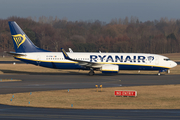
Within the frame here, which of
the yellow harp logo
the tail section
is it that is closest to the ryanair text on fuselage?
the tail section

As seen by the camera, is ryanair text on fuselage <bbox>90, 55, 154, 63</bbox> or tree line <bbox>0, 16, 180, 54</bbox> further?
tree line <bbox>0, 16, 180, 54</bbox>

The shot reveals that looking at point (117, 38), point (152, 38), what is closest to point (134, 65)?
point (117, 38)

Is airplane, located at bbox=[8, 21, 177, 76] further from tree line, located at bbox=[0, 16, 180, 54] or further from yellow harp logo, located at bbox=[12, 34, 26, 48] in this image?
tree line, located at bbox=[0, 16, 180, 54]

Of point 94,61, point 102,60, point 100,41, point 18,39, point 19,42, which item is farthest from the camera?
point 100,41

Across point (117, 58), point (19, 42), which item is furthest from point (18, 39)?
point (117, 58)

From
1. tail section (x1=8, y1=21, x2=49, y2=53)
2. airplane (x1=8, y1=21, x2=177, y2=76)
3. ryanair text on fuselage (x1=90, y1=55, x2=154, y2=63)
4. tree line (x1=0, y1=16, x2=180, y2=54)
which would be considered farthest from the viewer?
tree line (x1=0, y1=16, x2=180, y2=54)

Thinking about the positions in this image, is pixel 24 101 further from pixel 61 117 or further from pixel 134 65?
pixel 134 65

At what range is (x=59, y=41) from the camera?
6097 inches

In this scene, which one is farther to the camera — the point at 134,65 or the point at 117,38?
the point at 117,38

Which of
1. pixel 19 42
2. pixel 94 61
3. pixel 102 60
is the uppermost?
pixel 19 42

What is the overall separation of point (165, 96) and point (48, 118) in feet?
47.0

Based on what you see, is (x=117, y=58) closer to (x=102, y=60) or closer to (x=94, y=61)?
(x=102, y=60)

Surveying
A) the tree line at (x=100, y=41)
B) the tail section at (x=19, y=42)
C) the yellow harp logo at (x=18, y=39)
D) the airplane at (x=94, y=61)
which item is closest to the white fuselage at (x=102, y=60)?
the airplane at (x=94, y=61)

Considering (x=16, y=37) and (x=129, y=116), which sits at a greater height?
(x=16, y=37)
